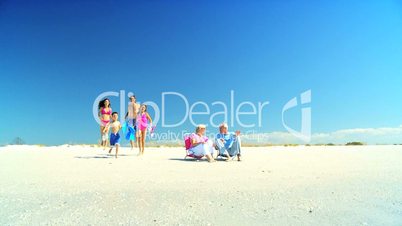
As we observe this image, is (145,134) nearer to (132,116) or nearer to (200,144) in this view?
(132,116)

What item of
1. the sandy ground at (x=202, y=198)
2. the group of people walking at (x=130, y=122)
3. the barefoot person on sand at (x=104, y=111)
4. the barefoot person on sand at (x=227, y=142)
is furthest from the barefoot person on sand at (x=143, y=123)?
the sandy ground at (x=202, y=198)

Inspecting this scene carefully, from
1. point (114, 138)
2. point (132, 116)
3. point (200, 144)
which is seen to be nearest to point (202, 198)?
point (200, 144)

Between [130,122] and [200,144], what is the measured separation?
420 centimetres

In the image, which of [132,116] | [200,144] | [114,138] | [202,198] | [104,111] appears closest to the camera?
[202,198]

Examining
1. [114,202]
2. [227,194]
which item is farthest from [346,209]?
[114,202]

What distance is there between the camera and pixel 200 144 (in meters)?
11.1

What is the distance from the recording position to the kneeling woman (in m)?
11.0

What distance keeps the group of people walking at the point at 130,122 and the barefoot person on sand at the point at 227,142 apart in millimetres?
3382

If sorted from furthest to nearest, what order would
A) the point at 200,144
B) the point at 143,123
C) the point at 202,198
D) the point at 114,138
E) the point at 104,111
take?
the point at 104,111 → the point at 143,123 → the point at 114,138 → the point at 200,144 → the point at 202,198

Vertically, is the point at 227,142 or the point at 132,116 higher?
the point at 132,116

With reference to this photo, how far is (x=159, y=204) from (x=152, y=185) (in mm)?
1335

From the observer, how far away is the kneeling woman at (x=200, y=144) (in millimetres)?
11016

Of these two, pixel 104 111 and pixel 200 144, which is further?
pixel 104 111

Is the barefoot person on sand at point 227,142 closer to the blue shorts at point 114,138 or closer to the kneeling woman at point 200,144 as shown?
the kneeling woman at point 200,144
